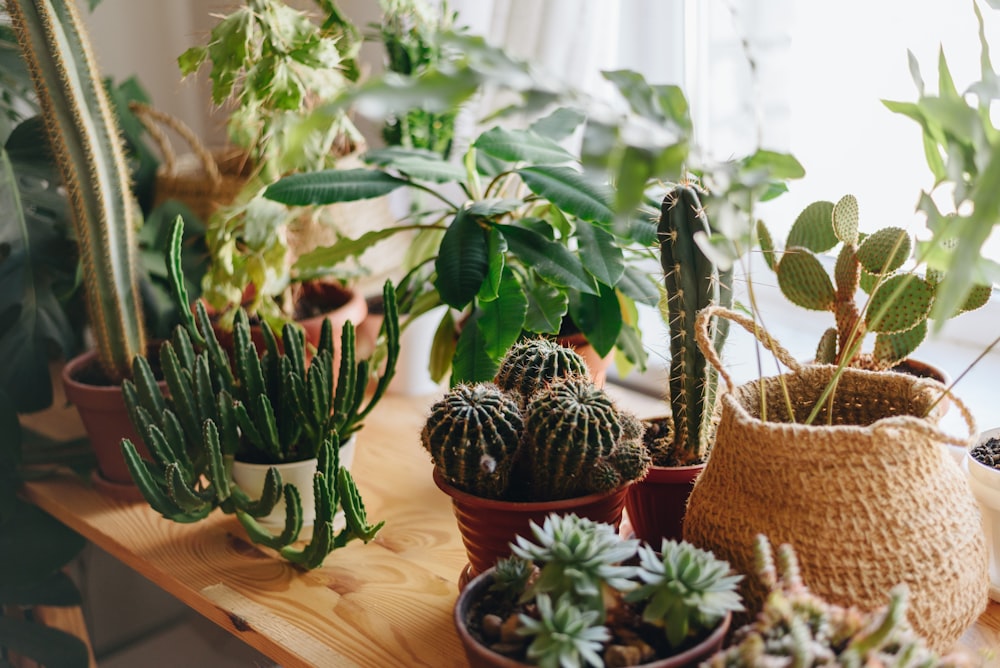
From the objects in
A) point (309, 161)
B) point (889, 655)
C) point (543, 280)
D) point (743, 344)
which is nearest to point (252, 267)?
point (309, 161)

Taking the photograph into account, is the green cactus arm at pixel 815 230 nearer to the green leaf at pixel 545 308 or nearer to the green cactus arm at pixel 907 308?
the green cactus arm at pixel 907 308

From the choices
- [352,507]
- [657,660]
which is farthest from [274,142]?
[657,660]

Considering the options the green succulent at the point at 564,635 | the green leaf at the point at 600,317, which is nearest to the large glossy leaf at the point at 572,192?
the green leaf at the point at 600,317

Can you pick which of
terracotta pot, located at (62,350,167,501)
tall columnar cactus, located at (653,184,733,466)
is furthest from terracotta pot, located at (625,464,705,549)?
terracotta pot, located at (62,350,167,501)

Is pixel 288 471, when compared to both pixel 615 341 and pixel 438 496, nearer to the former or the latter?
pixel 438 496

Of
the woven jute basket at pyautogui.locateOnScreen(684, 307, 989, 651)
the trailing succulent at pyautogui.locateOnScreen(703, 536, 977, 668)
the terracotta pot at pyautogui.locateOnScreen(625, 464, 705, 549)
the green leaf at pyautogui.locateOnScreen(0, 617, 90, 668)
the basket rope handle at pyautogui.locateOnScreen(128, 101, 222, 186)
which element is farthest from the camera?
the basket rope handle at pyautogui.locateOnScreen(128, 101, 222, 186)

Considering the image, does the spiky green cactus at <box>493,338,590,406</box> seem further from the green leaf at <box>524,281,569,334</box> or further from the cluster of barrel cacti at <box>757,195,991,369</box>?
the cluster of barrel cacti at <box>757,195,991,369</box>

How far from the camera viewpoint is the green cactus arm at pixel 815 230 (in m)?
0.95

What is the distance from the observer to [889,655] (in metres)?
0.59

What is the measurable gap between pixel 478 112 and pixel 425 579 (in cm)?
82

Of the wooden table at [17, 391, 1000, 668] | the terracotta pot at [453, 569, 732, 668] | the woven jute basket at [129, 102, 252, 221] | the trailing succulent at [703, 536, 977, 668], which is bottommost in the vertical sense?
the wooden table at [17, 391, 1000, 668]

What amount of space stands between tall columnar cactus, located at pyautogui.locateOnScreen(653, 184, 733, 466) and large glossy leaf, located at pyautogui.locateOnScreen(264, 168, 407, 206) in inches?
16.5

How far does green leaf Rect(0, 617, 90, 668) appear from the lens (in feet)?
4.34

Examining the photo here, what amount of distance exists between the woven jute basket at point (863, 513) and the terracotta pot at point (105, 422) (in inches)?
31.6
